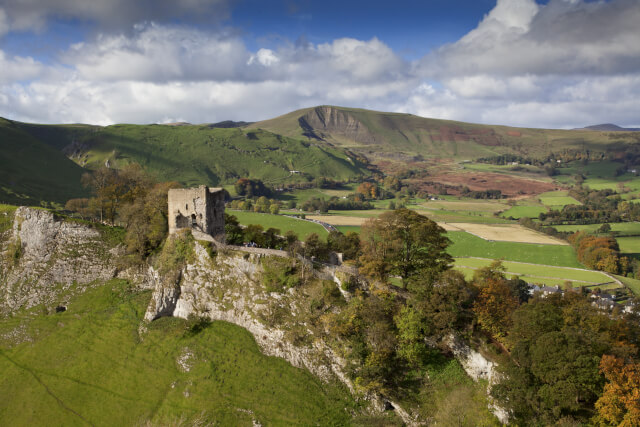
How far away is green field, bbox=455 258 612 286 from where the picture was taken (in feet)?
221

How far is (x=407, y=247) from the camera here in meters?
37.3

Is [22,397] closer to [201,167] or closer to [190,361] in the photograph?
[190,361]

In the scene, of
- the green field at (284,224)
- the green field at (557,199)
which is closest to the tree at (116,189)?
the green field at (284,224)

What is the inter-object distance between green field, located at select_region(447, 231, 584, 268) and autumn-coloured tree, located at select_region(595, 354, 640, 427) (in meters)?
54.7

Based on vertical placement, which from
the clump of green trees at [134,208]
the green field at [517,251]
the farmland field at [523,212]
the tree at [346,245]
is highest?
the clump of green trees at [134,208]

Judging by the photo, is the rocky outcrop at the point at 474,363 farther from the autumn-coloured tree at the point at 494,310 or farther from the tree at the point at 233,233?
the tree at the point at 233,233

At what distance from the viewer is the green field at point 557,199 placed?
145 meters

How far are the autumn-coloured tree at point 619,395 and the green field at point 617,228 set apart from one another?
101 meters

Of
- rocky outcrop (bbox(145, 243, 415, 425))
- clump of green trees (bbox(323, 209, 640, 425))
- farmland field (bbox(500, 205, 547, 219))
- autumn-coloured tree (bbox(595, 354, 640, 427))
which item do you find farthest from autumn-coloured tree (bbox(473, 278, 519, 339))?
farmland field (bbox(500, 205, 547, 219))

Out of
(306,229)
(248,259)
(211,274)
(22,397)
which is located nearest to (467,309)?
(248,259)

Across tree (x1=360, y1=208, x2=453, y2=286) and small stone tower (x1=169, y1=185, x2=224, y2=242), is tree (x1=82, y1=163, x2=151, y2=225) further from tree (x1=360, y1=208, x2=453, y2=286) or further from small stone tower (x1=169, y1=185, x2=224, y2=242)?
tree (x1=360, y1=208, x2=453, y2=286)

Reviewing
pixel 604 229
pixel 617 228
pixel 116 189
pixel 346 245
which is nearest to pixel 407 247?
pixel 346 245

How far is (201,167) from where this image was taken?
7662 inches

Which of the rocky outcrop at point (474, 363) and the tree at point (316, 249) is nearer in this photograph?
the rocky outcrop at point (474, 363)
